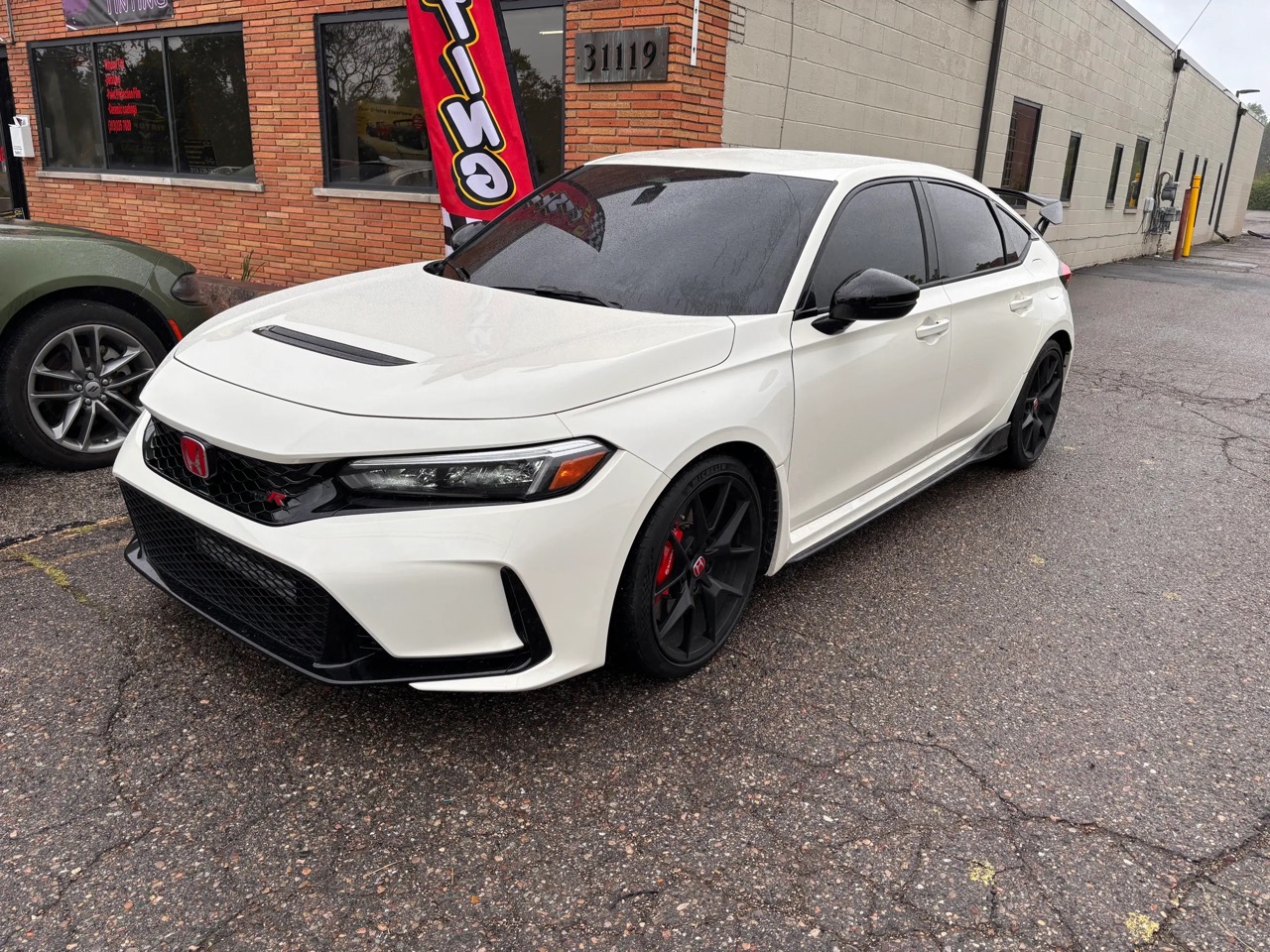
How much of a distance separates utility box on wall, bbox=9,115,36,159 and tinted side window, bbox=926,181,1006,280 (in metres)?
12.2

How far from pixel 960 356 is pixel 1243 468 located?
267 centimetres

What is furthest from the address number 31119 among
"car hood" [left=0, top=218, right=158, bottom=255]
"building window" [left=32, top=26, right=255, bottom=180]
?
"building window" [left=32, top=26, right=255, bottom=180]

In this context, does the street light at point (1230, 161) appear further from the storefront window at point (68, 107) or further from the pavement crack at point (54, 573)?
the pavement crack at point (54, 573)

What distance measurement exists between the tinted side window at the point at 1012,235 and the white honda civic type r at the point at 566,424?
2.67 ft

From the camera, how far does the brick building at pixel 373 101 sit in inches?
309

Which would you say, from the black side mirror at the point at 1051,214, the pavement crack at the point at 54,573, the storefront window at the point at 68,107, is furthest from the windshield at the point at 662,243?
the storefront window at the point at 68,107

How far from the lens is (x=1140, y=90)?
63.1ft

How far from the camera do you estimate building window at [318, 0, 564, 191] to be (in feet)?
27.1

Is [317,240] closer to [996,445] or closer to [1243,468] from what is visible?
[996,445]

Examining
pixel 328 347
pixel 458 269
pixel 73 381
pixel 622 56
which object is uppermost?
pixel 622 56

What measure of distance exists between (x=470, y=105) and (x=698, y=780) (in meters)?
4.57

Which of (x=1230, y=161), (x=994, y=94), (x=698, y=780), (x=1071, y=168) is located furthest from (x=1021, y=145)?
(x=1230, y=161)

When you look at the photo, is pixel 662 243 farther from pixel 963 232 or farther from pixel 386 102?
pixel 386 102

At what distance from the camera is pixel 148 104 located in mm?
10727
